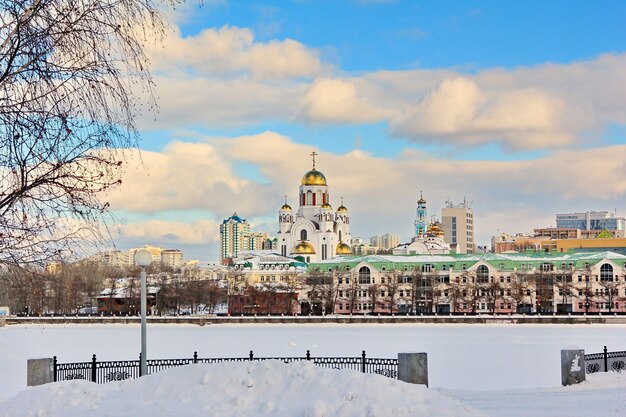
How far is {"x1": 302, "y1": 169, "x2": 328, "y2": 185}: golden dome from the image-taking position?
146m

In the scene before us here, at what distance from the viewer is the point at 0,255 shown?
33.4 ft

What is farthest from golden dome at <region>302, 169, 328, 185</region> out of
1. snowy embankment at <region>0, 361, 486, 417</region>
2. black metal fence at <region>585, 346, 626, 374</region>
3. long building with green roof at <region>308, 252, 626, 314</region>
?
snowy embankment at <region>0, 361, 486, 417</region>

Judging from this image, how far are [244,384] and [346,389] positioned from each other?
5.81 ft

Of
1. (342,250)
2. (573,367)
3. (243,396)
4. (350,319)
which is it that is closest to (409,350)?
(573,367)

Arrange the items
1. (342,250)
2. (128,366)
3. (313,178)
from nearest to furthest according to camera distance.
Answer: (128,366), (342,250), (313,178)

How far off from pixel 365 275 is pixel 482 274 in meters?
14.8

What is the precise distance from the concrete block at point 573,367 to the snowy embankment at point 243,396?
788 centimetres

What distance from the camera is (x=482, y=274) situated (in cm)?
10919

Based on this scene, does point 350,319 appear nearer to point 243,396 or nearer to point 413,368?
point 413,368

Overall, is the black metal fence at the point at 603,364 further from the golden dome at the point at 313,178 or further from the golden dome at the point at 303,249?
the golden dome at the point at 313,178

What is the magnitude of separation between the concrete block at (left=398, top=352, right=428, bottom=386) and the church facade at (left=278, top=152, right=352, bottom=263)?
116603 mm

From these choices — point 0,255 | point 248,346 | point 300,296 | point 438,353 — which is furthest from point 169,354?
point 300,296

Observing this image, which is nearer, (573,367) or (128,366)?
(573,367)

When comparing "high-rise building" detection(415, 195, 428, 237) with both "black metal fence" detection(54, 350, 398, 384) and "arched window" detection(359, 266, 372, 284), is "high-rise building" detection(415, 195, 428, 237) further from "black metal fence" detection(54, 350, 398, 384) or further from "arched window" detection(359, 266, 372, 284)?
"black metal fence" detection(54, 350, 398, 384)
